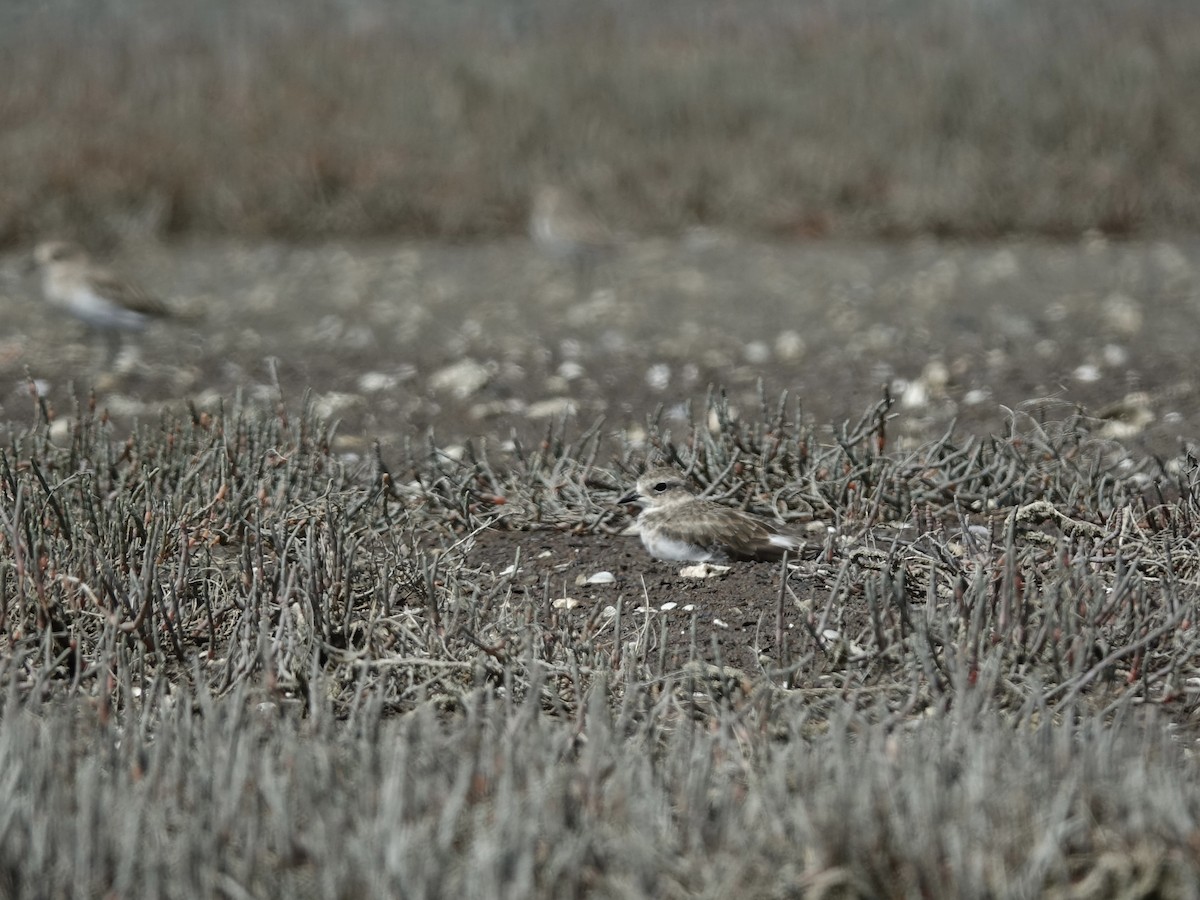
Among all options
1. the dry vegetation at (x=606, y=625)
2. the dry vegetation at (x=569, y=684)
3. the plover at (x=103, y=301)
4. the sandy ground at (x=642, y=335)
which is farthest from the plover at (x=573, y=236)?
the dry vegetation at (x=569, y=684)

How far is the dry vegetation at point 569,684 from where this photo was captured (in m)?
2.42

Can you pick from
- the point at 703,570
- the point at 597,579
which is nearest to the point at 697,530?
the point at 703,570

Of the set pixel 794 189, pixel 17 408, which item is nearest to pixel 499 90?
pixel 794 189

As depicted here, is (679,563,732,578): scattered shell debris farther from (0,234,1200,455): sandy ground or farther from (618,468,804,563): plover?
(0,234,1200,455): sandy ground

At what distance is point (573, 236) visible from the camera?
9.31 meters

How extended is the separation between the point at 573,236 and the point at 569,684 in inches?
239

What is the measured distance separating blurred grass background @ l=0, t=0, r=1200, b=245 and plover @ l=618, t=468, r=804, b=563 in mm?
6284

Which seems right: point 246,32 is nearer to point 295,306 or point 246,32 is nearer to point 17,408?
point 295,306

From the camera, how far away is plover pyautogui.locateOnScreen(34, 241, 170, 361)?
7.47 metres

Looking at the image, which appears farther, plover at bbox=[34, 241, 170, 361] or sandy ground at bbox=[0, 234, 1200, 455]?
plover at bbox=[34, 241, 170, 361]

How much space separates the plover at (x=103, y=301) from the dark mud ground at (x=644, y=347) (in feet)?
0.43

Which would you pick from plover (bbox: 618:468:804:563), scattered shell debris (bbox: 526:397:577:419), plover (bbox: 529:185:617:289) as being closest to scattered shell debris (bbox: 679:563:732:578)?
plover (bbox: 618:468:804:563)

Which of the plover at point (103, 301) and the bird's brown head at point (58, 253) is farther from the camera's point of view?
the bird's brown head at point (58, 253)

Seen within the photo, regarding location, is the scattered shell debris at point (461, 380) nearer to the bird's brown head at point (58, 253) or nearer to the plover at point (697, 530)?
the plover at point (697, 530)
